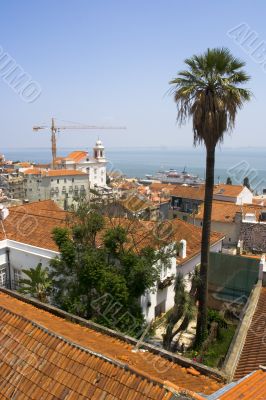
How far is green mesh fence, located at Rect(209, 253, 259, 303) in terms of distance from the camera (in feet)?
59.3

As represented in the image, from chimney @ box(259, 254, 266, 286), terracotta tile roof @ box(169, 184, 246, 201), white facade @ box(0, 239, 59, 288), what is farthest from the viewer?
terracotta tile roof @ box(169, 184, 246, 201)

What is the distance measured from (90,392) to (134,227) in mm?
10624

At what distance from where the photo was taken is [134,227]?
1588cm

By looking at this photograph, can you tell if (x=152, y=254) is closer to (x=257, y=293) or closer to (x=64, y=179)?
(x=257, y=293)

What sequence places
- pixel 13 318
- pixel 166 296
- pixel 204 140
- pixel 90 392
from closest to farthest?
pixel 90 392
pixel 13 318
pixel 204 140
pixel 166 296

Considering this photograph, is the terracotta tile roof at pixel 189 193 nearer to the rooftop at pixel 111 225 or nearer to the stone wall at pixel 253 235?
the stone wall at pixel 253 235

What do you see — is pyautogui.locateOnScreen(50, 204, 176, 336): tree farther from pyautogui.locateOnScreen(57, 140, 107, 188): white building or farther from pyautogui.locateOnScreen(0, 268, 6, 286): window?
pyautogui.locateOnScreen(57, 140, 107, 188): white building

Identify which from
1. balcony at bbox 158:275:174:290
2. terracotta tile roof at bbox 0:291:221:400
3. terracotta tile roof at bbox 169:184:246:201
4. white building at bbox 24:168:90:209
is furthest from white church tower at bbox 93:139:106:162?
terracotta tile roof at bbox 0:291:221:400

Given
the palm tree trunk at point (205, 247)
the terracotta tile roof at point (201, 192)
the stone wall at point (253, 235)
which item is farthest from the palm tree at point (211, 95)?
the terracotta tile roof at point (201, 192)

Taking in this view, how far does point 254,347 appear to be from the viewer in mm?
10695

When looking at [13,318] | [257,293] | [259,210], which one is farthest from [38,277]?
[259,210]

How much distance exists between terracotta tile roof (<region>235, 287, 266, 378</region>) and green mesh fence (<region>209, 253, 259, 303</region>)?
4.37m

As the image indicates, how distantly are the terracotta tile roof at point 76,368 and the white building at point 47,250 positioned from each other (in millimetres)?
8221

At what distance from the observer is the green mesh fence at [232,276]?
59.3ft
